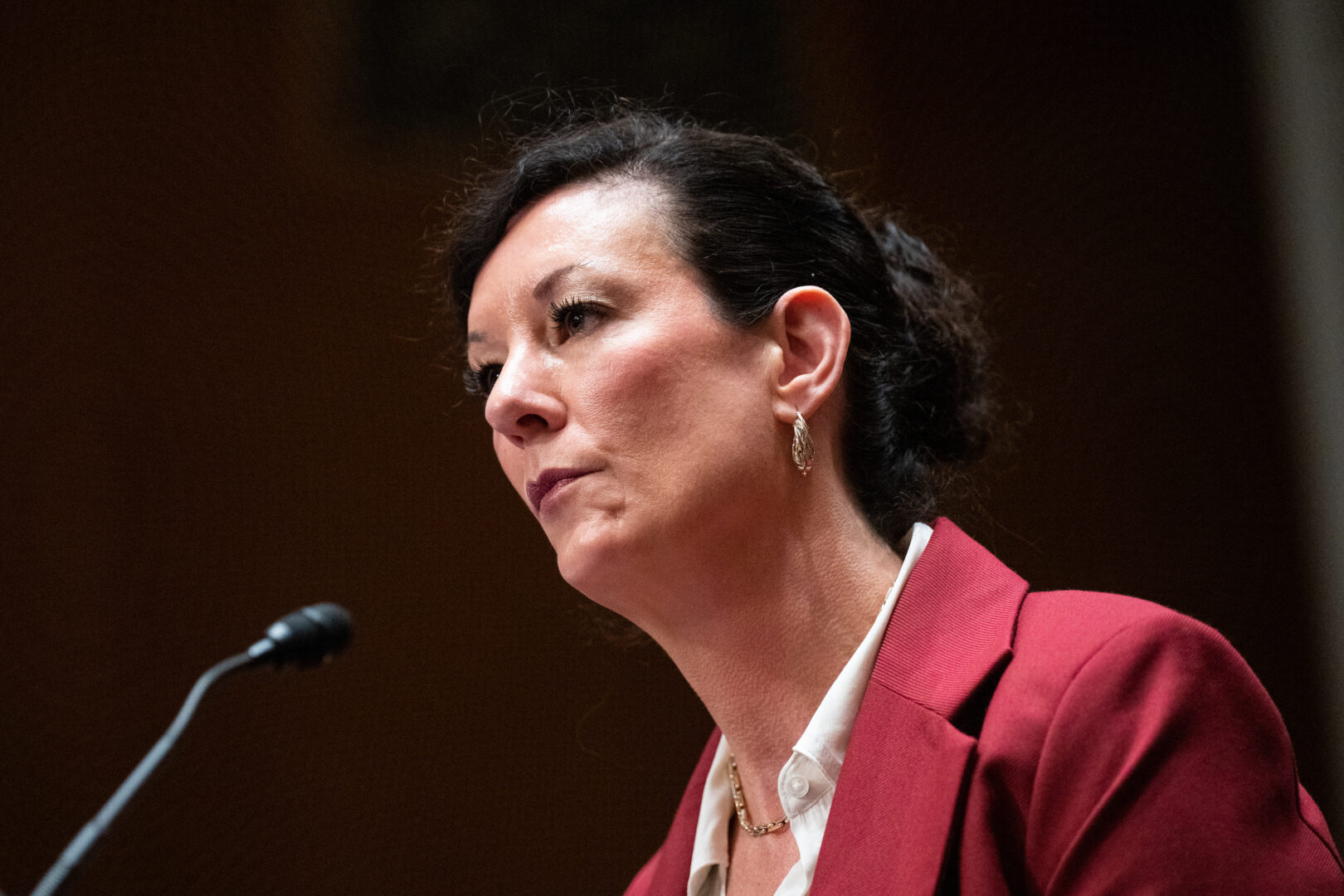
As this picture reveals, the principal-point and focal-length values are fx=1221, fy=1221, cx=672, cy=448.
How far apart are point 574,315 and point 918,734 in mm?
559

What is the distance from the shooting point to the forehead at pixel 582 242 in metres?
1.33

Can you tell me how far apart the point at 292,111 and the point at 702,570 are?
5.22ft

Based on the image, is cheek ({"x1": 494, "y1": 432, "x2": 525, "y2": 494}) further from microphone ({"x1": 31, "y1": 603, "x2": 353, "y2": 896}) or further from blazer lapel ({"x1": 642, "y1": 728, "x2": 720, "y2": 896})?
blazer lapel ({"x1": 642, "y1": 728, "x2": 720, "y2": 896})

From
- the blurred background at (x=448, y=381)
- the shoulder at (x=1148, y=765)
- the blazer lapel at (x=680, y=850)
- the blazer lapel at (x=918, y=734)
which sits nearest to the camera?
the shoulder at (x=1148, y=765)

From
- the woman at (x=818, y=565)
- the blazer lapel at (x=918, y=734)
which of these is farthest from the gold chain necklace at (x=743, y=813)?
the blazer lapel at (x=918, y=734)

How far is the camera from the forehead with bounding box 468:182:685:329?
4.35 feet

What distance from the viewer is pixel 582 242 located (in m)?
1.35

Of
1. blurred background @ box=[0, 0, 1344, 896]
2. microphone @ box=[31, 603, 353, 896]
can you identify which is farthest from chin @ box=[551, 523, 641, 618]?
blurred background @ box=[0, 0, 1344, 896]

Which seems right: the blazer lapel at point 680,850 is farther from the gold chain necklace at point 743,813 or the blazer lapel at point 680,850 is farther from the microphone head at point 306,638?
the microphone head at point 306,638

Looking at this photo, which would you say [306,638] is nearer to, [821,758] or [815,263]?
[821,758]

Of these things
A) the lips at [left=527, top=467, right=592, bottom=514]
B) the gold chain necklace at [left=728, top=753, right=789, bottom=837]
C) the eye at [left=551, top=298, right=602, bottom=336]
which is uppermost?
the eye at [left=551, top=298, right=602, bottom=336]

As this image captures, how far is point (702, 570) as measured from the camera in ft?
4.11

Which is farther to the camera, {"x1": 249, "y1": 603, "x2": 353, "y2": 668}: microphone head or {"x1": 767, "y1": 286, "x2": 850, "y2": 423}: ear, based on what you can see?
{"x1": 767, "y1": 286, "x2": 850, "y2": 423}: ear

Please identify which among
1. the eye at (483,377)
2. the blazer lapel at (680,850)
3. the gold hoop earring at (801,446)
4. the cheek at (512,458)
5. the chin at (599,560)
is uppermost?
the eye at (483,377)
